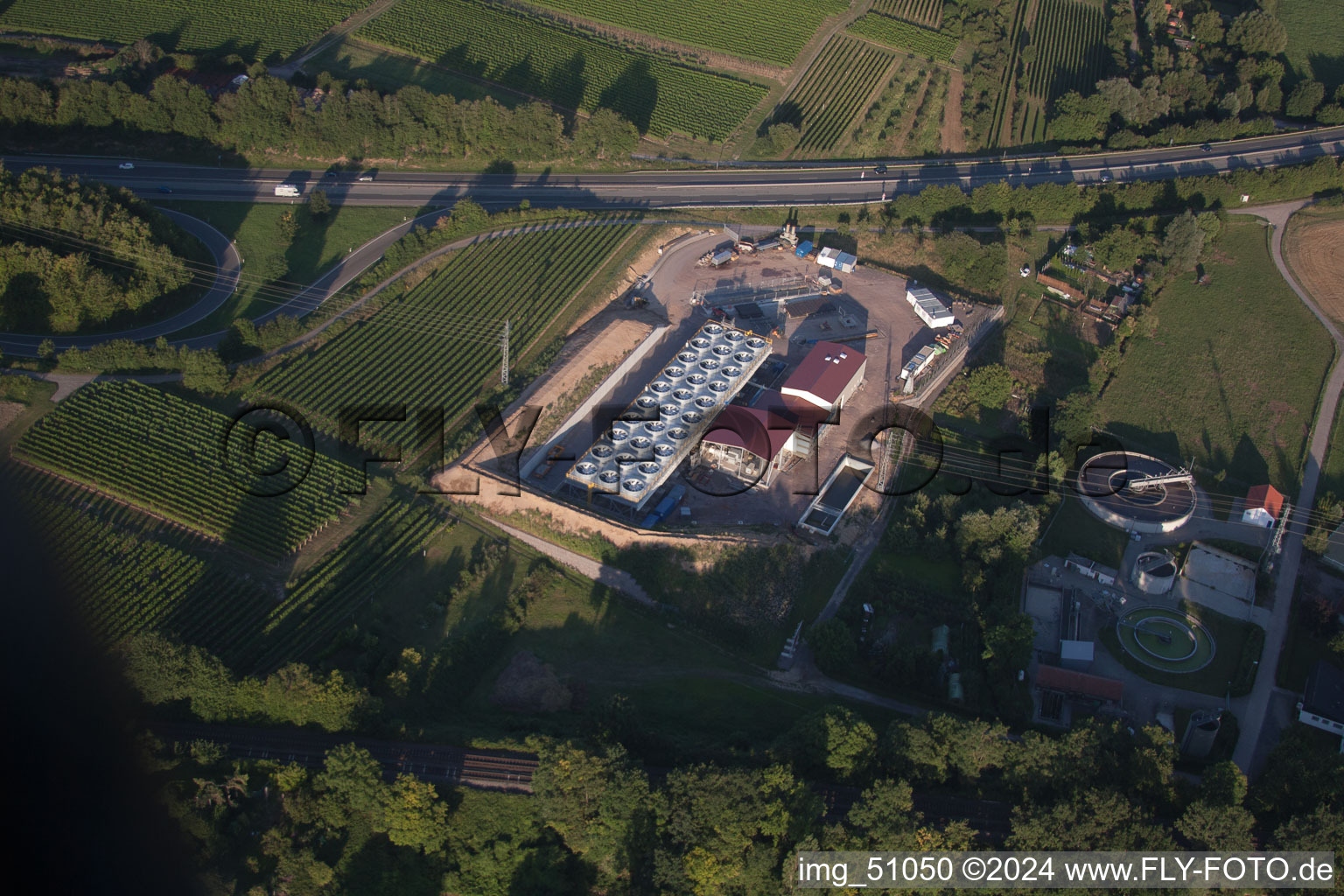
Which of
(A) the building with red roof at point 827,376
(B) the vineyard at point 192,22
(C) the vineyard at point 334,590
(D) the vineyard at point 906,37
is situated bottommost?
(C) the vineyard at point 334,590

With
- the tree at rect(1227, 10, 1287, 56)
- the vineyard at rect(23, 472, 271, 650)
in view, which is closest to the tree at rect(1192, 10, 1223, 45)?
the tree at rect(1227, 10, 1287, 56)

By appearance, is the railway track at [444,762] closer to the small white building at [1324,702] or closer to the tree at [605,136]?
the small white building at [1324,702]

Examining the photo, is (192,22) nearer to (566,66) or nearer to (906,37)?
(566,66)

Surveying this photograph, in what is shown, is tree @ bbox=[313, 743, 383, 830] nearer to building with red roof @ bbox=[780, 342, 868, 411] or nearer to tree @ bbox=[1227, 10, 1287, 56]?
building with red roof @ bbox=[780, 342, 868, 411]

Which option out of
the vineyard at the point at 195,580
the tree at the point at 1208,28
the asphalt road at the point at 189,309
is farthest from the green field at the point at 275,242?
the tree at the point at 1208,28

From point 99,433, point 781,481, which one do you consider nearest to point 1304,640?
point 781,481
